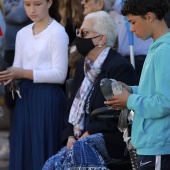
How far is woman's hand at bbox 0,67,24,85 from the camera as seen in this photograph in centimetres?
586

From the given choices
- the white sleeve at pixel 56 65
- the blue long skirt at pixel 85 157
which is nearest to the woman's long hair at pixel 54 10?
the white sleeve at pixel 56 65

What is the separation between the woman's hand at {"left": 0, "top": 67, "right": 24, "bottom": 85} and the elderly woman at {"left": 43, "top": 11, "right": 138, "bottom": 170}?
21.0 inches

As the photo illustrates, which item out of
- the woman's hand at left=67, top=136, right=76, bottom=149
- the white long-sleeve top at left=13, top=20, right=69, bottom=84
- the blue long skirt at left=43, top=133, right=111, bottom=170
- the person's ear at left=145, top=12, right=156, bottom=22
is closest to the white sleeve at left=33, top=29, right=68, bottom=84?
the white long-sleeve top at left=13, top=20, right=69, bottom=84

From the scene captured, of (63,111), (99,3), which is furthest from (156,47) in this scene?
(99,3)

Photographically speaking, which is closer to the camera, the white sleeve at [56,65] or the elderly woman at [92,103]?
the elderly woman at [92,103]

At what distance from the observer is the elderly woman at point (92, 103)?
16.4 ft

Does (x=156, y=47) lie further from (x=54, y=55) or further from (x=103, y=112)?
(x=54, y=55)

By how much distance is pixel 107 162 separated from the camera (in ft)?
16.5

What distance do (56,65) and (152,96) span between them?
205 centimetres

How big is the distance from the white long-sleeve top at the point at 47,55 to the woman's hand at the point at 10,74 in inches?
5.2

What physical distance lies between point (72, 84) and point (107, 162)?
0.98m

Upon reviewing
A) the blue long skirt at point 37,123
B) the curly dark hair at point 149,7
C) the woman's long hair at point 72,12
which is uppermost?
the curly dark hair at point 149,7

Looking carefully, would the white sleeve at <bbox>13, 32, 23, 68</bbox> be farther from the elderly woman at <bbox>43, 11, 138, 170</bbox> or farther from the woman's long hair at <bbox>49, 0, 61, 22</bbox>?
the elderly woman at <bbox>43, 11, 138, 170</bbox>

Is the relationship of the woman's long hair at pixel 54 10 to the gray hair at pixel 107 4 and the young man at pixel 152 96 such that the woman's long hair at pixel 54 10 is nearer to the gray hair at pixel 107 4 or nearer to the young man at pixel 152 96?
the gray hair at pixel 107 4
